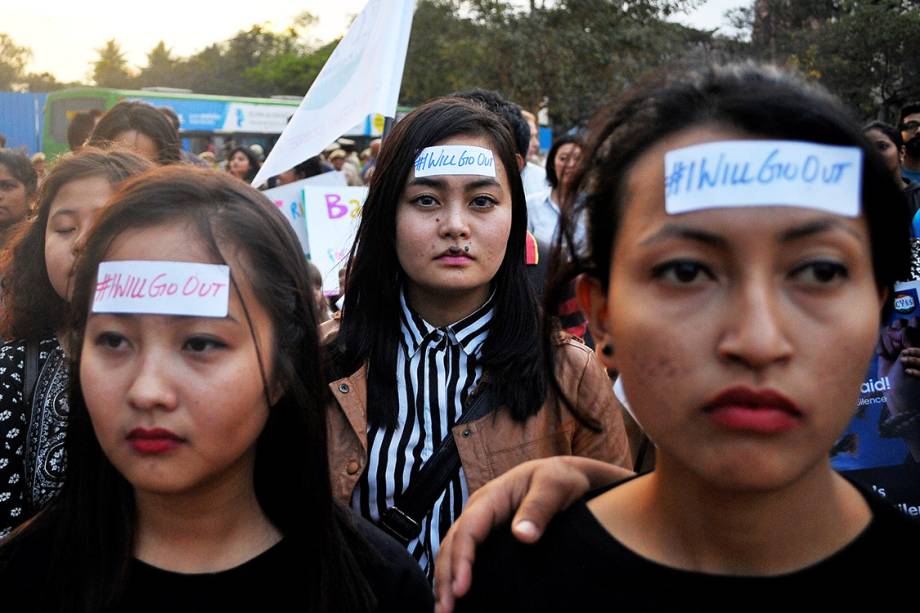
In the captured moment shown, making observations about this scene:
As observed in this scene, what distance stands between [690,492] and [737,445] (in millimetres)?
206

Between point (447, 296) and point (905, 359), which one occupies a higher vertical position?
point (447, 296)

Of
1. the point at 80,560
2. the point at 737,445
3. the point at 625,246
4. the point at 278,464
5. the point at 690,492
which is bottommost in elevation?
the point at 80,560

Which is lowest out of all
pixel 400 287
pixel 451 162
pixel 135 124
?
pixel 400 287

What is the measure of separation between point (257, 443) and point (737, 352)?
1096 millimetres

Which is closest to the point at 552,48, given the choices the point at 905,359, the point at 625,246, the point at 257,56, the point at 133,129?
the point at 133,129

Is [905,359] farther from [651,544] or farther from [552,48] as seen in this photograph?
[552,48]

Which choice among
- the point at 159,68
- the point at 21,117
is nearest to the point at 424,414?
the point at 21,117

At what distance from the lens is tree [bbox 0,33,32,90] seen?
74750 millimetres

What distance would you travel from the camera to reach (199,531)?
186 centimetres

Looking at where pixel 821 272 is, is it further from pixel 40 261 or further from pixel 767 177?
pixel 40 261

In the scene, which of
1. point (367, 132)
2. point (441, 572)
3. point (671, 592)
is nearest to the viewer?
point (671, 592)

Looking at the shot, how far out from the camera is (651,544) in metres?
1.48

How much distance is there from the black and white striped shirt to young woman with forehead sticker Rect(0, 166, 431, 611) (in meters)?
0.55

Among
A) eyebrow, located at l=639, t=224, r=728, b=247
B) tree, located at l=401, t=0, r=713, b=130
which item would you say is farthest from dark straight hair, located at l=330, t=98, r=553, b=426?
tree, located at l=401, t=0, r=713, b=130
